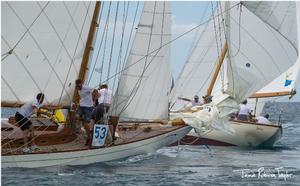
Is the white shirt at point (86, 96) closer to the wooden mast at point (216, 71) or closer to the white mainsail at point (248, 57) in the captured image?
the white mainsail at point (248, 57)

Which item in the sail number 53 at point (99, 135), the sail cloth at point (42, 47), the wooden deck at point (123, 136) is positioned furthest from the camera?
the sail cloth at point (42, 47)

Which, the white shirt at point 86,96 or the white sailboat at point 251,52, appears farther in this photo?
the white sailboat at point 251,52

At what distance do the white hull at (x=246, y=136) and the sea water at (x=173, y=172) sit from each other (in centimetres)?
363

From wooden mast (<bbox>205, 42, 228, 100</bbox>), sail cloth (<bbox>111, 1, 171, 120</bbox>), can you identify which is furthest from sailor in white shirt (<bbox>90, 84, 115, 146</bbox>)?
wooden mast (<bbox>205, 42, 228, 100</bbox>)

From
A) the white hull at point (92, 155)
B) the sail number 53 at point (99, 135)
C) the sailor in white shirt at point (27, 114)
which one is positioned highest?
the sailor in white shirt at point (27, 114)

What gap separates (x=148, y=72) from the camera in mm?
18688

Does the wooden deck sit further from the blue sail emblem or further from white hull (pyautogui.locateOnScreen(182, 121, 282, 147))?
the blue sail emblem

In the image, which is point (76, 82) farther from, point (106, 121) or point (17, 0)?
point (17, 0)

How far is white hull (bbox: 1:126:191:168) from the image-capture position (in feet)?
47.2

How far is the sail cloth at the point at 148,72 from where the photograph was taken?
59.9 ft

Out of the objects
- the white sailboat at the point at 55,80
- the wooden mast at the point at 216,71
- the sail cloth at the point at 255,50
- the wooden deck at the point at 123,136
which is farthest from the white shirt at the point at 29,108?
the wooden mast at the point at 216,71

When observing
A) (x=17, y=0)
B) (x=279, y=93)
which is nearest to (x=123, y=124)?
(x=17, y=0)

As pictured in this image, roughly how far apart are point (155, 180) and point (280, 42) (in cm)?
541

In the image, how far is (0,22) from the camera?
15.6 metres
